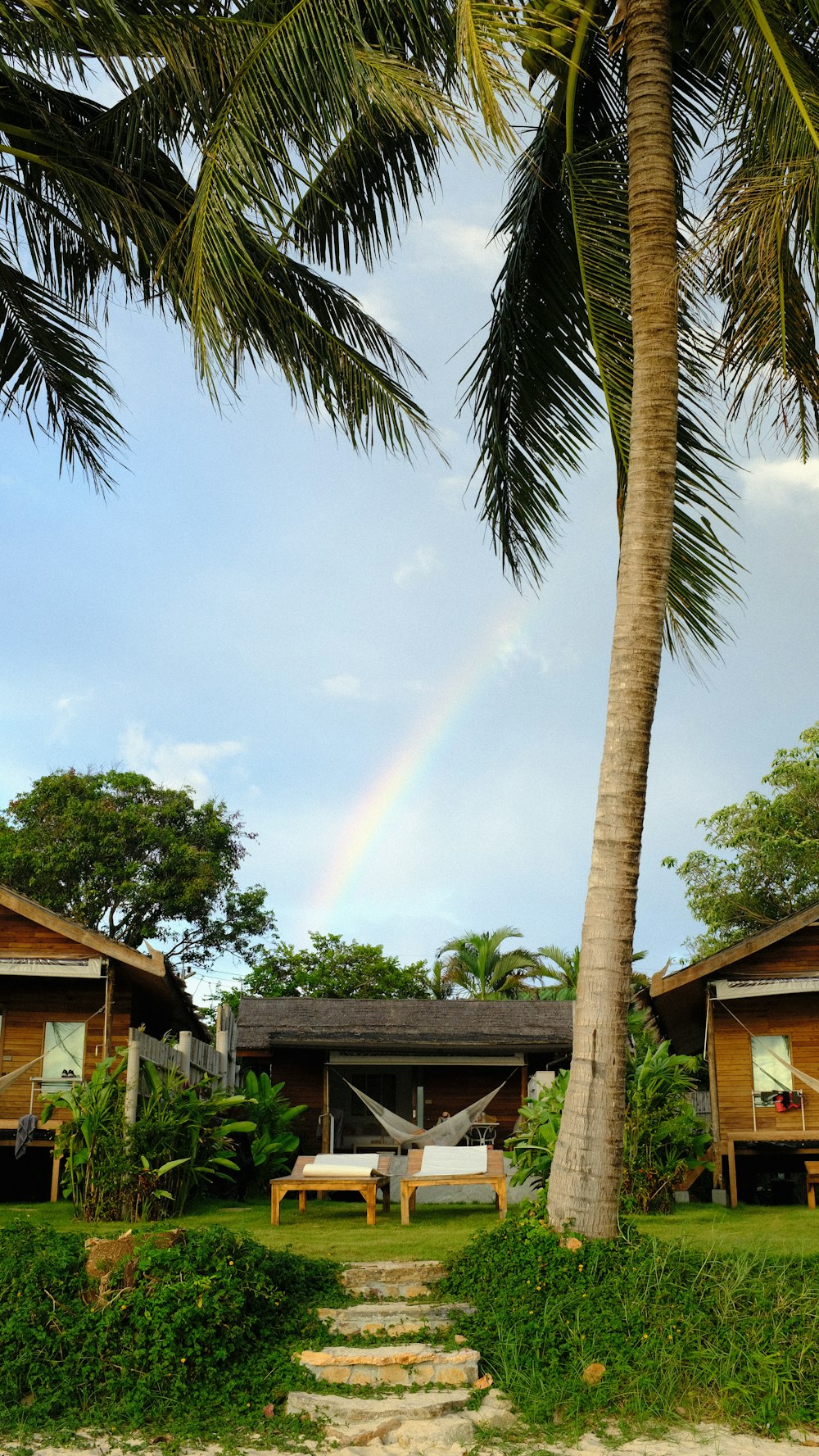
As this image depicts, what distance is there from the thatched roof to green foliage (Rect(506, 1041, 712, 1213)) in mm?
5482

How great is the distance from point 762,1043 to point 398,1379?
914 centimetres

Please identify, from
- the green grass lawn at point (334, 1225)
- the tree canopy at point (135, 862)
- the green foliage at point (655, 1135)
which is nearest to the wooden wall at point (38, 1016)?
the green grass lawn at point (334, 1225)

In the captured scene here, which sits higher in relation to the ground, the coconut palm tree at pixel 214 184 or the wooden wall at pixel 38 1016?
the coconut palm tree at pixel 214 184

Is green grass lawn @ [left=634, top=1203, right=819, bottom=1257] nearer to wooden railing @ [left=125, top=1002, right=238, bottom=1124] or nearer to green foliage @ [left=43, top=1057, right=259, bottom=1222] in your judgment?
green foliage @ [left=43, top=1057, right=259, bottom=1222]

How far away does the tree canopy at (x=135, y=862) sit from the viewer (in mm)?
27594

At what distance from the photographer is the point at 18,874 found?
27188 millimetres

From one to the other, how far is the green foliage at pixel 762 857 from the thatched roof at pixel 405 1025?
7225mm

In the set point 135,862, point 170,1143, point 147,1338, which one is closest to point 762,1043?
point 170,1143

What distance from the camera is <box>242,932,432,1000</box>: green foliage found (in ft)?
93.1

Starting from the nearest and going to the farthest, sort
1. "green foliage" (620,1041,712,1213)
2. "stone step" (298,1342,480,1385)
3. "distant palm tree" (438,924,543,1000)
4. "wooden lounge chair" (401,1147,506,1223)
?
"stone step" (298,1342,480,1385) → "wooden lounge chair" (401,1147,506,1223) → "green foliage" (620,1041,712,1213) → "distant palm tree" (438,924,543,1000)

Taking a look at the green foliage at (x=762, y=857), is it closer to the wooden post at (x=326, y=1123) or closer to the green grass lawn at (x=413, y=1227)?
the wooden post at (x=326, y=1123)

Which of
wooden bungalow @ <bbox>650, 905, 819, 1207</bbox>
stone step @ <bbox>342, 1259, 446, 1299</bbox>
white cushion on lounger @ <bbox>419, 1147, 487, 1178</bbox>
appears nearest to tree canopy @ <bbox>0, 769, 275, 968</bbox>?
wooden bungalow @ <bbox>650, 905, 819, 1207</bbox>

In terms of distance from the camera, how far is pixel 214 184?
5.53 meters

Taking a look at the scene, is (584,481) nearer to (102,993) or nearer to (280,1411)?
(280,1411)
